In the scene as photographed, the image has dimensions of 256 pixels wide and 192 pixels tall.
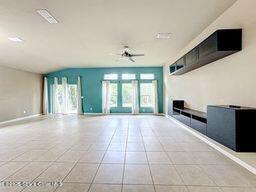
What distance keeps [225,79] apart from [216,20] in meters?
1.44

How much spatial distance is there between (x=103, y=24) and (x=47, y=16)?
4.25 feet

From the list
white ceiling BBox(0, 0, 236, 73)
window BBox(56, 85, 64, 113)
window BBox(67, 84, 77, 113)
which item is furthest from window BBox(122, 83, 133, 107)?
white ceiling BBox(0, 0, 236, 73)

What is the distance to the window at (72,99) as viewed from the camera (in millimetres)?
11797

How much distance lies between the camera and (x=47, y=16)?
13.0ft

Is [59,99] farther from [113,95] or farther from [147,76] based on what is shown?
[147,76]

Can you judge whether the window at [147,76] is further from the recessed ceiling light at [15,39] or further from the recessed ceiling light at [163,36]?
the recessed ceiling light at [15,39]

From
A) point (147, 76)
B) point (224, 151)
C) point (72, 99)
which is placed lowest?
point (224, 151)

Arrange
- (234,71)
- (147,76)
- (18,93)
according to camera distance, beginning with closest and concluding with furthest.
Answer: (234,71)
(18,93)
(147,76)

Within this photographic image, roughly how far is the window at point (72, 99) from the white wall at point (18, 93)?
186 centimetres

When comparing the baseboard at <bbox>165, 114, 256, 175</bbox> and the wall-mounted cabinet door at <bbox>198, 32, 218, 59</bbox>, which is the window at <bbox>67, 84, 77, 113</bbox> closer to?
the baseboard at <bbox>165, 114, 256, 175</bbox>

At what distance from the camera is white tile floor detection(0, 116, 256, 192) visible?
2.48 m

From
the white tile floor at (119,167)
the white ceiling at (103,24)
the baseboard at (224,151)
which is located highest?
the white ceiling at (103,24)

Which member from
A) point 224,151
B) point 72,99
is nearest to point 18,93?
point 72,99

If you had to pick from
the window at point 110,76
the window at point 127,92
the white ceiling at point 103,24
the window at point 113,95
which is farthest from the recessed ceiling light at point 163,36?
the window at point 113,95
